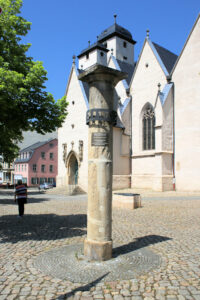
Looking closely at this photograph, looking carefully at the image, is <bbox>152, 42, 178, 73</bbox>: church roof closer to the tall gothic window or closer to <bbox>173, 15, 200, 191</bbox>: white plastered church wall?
<bbox>173, 15, 200, 191</bbox>: white plastered church wall

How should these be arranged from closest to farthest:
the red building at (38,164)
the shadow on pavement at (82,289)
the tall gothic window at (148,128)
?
the shadow on pavement at (82,289)
the tall gothic window at (148,128)
the red building at (38,164)

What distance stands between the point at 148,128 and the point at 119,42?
17.2m

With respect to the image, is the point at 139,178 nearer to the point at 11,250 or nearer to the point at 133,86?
the point at 133,86

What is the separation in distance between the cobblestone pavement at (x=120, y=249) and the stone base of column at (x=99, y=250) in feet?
2.20

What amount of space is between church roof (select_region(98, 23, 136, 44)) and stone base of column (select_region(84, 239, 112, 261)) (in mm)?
35398

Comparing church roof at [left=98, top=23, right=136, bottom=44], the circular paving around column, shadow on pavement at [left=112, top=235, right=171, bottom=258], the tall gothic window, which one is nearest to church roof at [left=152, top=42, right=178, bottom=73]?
the tall gothic window

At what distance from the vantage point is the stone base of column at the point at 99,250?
4844 mm

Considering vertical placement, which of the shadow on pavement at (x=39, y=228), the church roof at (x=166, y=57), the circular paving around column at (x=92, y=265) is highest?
the church roof at (x=166, y=57)

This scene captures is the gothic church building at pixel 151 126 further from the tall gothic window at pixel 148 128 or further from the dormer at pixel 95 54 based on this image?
the dormer at pixel 95 54

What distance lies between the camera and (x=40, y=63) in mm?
7793

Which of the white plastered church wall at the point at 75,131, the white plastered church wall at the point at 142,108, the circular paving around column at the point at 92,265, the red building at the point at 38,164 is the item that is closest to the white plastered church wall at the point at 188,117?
the white plastered church wall at the point at 142,108

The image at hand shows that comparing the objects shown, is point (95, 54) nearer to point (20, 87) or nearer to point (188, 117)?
point (188, 117)

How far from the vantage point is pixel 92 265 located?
4.60 m

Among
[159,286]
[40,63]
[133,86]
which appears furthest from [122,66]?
[159,286]
